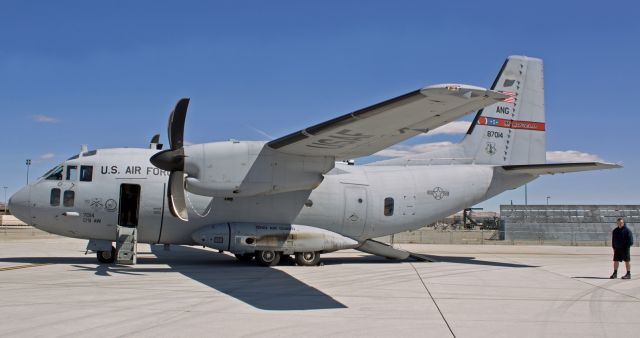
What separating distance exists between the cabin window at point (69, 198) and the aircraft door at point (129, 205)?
4.87ft

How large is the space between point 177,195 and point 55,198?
4.67 m

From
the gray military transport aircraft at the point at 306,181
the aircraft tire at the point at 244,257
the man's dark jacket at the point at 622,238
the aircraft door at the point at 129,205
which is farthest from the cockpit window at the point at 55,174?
the man's dark jacket at the point at 622,238

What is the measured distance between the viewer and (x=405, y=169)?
20359 millimetres

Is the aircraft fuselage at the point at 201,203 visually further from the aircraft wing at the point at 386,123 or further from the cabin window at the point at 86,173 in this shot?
the aircraft wing at the point at 386,123

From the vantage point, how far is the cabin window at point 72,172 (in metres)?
17.1

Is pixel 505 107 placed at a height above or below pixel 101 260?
above

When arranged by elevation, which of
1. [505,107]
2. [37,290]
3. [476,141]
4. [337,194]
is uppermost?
[505,107]

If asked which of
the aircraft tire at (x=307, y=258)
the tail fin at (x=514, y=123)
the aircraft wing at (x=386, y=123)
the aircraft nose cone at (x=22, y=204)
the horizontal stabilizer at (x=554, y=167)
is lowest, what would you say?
the aircraft tire at (x=307, y=258)

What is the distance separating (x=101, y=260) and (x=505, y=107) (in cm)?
1608

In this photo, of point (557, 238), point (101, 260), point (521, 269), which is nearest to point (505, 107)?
point (521, 269)

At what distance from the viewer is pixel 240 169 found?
48.0 ft

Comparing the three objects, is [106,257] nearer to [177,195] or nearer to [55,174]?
[55,174]

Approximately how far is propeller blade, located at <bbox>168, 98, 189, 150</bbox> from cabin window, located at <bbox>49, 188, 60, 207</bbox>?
4.89 meters

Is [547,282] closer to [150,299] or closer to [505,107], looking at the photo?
[505,107]
